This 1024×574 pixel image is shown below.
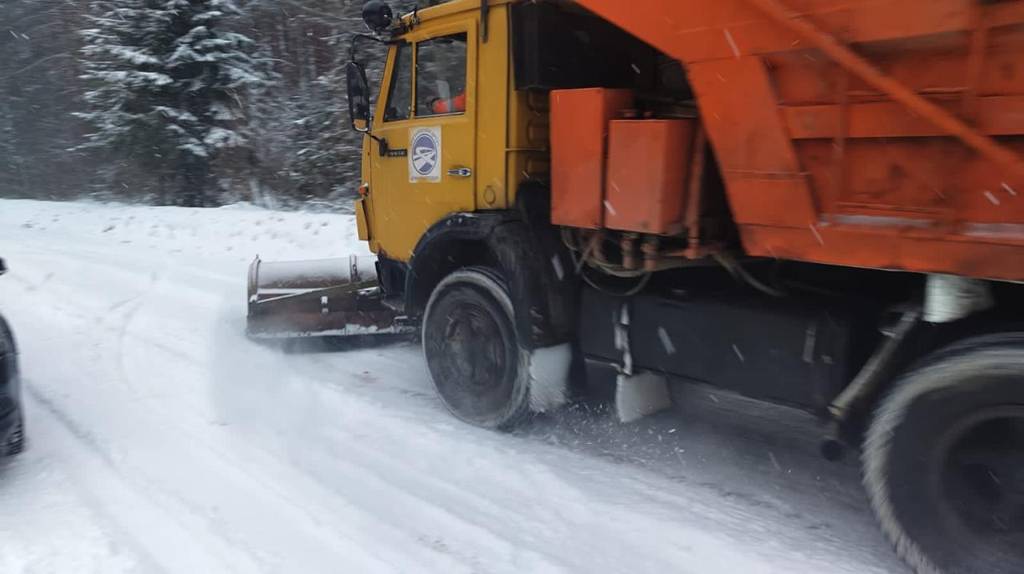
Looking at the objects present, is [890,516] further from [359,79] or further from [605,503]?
[359,79]

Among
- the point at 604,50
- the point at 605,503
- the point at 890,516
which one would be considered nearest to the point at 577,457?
the point at 605,503

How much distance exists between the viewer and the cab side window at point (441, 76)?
4.53m

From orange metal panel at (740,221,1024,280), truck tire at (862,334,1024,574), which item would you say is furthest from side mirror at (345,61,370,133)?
truck tire at (862,334,1024,574)

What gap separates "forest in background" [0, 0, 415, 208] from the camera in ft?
55.8

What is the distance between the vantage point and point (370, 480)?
12.5ft


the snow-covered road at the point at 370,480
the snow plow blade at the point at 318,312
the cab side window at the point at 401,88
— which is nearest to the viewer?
the snow-covered road at the point at 370,480

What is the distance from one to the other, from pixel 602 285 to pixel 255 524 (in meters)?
2.21

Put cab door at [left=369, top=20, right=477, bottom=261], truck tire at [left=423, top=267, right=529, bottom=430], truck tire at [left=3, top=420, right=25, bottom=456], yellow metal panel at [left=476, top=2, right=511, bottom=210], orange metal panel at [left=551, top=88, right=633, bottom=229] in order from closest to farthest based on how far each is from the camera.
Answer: orange metal panel at [left=551, top=88, right=633, bottom=229]
truck tire at [left=3, top=420, right=25, bottom=456]
yellow metal panel at [left=476, top=2, right=511, bottom=210]
truck tire at [left=423, top=267, right=529, bottom=430]
cab door at [left=369, top=20, right=477, bottom=261]

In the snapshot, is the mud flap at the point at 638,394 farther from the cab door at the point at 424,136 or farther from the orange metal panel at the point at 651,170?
the cab door at the point at 424,136

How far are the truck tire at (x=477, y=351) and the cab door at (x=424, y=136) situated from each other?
52cm

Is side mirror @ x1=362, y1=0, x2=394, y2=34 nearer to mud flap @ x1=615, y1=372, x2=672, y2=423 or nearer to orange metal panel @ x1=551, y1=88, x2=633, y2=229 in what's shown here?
orange metal panel @ x1=551, y1=88, x2=633, y2=229

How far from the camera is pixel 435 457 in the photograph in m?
A: 4.09

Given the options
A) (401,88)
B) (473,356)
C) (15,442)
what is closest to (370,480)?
(473,356)

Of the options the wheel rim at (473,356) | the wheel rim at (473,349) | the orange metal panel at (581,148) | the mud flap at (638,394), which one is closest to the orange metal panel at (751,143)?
the orange metal panel at (581,148)
